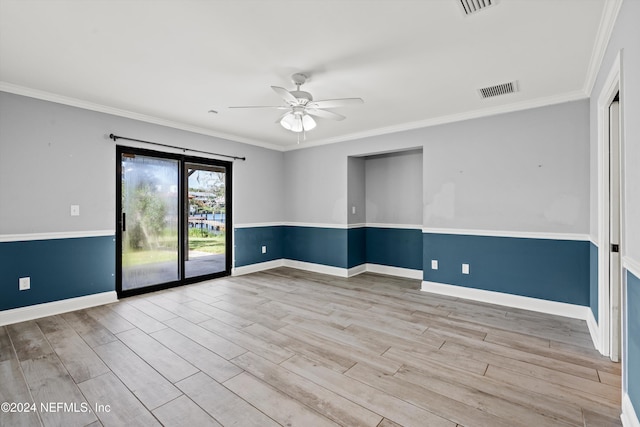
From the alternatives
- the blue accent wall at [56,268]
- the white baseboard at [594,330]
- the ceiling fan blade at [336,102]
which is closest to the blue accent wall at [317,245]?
the ceiling fan blade at [336,102]

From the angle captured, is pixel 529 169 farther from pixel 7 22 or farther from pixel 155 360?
pixel 7 22

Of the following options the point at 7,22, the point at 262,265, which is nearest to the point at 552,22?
the point at 7,22

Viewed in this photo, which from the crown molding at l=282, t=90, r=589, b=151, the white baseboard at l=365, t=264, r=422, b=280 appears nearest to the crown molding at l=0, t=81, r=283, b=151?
the crown molding at l=282, t=90, r=589, b=151

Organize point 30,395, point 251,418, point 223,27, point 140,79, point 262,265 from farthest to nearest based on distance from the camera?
point 262,265 → point 140,79 → point 223,27 → point 30,395 → point 251,418

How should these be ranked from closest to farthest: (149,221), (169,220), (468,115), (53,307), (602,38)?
(602,38), (53,307), (468,115), (149,221), (169,220)

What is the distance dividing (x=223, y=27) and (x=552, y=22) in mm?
2361

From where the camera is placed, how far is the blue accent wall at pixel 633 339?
4.97 ft

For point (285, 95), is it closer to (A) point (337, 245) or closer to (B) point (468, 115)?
(B) point (468, 115)

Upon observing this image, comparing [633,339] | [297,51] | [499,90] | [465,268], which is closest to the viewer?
[633,339]

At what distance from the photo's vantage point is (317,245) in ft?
19.0

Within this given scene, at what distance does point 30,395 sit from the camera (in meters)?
2.00

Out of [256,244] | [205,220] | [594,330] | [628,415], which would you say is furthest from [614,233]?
[205,220]

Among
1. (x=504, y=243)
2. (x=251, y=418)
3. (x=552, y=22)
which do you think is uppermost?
(x=552, y=22)

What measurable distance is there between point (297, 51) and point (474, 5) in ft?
4.32
